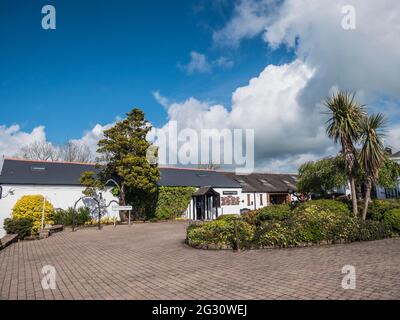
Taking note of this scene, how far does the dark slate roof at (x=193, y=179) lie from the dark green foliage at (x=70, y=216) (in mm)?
7895

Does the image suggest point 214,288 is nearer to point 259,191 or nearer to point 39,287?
point 39,287

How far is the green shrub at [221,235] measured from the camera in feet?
33.9

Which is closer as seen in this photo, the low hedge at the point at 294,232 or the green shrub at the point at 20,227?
the low hedge at the point at 294,232

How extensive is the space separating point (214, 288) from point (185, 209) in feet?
77.0

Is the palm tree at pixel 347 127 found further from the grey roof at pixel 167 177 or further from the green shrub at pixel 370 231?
the grey roof at pixel 167 177

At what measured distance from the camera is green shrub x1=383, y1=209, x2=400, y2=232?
1223cm

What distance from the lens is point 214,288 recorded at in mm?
5773

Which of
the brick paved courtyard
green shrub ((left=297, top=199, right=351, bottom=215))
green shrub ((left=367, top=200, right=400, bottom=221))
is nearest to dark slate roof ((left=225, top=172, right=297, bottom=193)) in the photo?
Answer: green shrub ((left=297, top=199, right=351, bottom=215))

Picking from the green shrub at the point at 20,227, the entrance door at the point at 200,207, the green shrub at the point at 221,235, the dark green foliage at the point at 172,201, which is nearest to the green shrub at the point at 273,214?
the green shrub at the point at 221,235

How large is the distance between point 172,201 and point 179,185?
2.15 metres

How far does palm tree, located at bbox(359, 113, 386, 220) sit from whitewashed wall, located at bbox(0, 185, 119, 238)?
773 inches

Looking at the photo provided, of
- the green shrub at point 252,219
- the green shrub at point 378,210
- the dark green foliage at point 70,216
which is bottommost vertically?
the dark green foliage at point 70,216

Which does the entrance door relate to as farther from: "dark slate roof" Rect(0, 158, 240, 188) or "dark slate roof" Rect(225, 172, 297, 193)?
"dark slate roof" Rect(225, 172, 297, 193)
